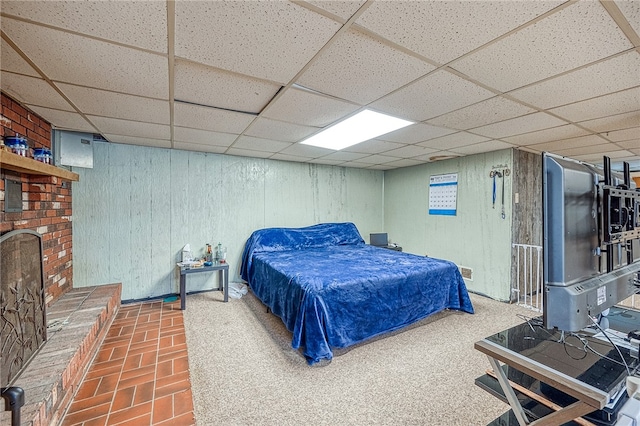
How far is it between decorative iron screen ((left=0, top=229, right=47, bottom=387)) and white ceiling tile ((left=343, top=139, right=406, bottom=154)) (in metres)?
3.16

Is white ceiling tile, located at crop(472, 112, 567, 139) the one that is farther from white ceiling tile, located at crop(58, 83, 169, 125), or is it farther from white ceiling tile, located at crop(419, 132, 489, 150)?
white ceiling tile, located at crop(58, 83, 169, 125)

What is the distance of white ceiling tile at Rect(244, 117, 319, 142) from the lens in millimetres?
2643

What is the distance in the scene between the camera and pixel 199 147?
372 centimetres

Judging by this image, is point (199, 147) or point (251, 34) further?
point (199, 147)

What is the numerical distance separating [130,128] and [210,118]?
1.01m

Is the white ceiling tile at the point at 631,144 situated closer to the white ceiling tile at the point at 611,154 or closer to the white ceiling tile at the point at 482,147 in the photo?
the white ceiling tile at the point at 611,154

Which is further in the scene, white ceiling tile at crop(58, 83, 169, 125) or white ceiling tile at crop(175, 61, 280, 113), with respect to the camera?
white ceiling tile at crop(58, 83, 169, 125)

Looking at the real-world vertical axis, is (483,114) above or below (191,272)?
above

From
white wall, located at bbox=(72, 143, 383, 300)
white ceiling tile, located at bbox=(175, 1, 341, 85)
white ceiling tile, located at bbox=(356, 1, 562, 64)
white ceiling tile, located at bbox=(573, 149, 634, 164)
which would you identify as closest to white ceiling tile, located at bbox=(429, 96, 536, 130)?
white ceiling tile, located at bbox=(356, 1, 562, 64)

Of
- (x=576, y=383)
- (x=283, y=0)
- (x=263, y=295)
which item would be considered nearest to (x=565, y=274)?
(x=576, y=383)

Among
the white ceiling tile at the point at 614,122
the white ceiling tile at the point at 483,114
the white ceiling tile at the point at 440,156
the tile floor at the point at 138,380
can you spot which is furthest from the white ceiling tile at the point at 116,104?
the white ceiling tile at the point at 614,122

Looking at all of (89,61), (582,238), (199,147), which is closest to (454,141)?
(582,238)

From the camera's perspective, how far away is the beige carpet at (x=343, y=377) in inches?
67.8

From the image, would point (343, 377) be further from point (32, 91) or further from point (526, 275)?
point (526, 275)
